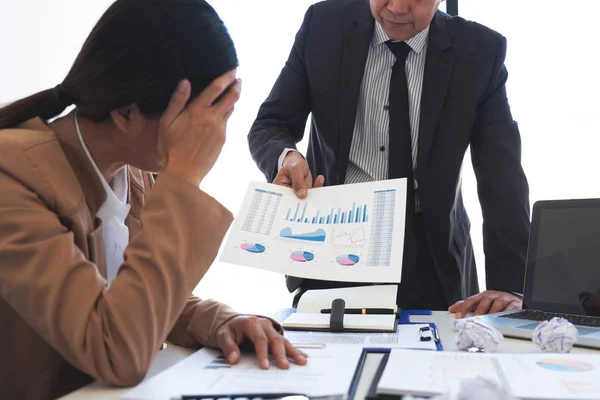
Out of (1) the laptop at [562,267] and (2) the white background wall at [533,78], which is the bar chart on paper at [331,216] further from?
(2) the white background wall at [533,78]

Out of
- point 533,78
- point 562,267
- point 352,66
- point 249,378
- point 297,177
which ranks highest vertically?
point 533,78

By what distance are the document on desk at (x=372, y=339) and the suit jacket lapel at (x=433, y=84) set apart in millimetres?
586

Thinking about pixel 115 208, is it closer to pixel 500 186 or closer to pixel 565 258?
pixel 565 258

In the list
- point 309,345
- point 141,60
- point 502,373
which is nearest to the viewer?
point 502,373

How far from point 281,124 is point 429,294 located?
64 centimetres

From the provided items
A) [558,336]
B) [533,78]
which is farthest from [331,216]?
[533,78]

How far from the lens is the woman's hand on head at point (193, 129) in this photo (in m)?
1.05

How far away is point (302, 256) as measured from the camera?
1.34m

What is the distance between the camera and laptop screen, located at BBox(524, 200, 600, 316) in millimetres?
1313

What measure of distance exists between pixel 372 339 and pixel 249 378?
345 mm

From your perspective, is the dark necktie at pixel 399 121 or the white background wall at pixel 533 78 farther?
the white background wall at pixel 533 78

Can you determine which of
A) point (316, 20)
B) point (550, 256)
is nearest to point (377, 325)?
point (550, 256)

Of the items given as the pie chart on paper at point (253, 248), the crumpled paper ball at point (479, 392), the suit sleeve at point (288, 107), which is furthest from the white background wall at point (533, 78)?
the crumpled paper ball at point (479, 392)

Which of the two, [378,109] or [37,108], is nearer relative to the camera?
[37,108]
